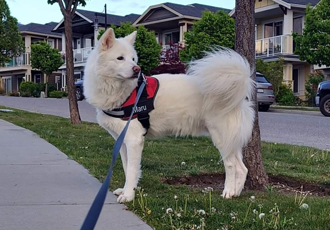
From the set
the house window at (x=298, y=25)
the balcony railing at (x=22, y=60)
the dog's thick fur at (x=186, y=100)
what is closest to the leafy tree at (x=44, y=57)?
the balcony railing at (x=22, y=60)

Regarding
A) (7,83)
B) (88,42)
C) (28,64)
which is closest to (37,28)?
(28,64)

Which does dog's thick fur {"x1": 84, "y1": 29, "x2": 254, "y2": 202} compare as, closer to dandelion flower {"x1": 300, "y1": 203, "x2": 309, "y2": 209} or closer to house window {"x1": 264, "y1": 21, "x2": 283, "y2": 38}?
dandelion flower {"x1": 300, "y1": 203, "x2": 309, "y2": 209}

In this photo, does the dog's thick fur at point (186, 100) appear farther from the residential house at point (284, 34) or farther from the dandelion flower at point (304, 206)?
the residential house at point (284, 34)

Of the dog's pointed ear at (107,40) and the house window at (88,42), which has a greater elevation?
the house window at (88,42)

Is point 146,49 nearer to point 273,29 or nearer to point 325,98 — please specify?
point 273,29

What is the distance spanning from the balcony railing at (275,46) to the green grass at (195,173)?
2379 centimetres

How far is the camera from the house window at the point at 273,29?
3631 centimetres

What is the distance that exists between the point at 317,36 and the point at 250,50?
69.0ft

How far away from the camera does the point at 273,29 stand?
36.8 m

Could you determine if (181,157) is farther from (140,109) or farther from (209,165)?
(140,109)

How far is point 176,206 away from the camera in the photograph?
4387mm

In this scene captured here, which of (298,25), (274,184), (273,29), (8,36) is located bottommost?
(274,184)

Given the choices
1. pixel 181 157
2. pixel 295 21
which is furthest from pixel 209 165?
pixel 295 21

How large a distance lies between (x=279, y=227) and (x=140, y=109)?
1990 millimetres
